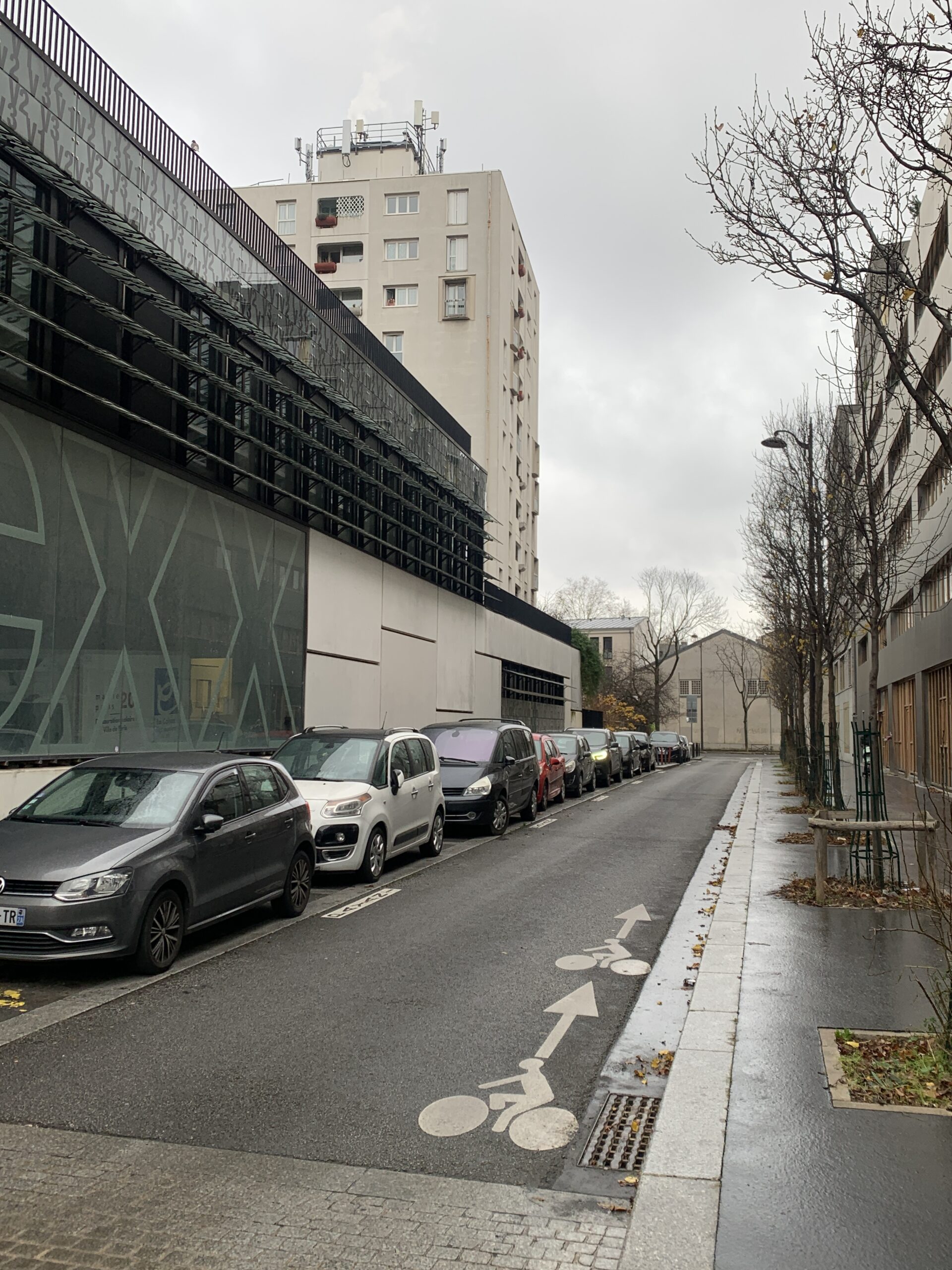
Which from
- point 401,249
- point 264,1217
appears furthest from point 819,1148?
point 401,249

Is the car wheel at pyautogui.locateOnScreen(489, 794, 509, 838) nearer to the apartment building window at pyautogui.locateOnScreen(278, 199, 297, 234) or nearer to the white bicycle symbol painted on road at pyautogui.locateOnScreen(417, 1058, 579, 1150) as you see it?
the white bicycle symbol painted on road at pyautogui.locateOnScreen(417, 1058, 579, 1150)

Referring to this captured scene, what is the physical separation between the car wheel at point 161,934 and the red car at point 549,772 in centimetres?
1344

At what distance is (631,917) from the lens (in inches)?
396

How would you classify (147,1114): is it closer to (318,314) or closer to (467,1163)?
(467,1163)

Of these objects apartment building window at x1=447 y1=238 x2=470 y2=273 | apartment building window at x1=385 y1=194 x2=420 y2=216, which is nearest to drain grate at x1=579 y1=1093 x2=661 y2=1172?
apartment building window at x1=447 y1=238 x2=470 y2=273

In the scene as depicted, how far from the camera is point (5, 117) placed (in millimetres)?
12859

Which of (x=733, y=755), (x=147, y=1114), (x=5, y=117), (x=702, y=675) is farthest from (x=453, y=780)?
(x=702, y=675)

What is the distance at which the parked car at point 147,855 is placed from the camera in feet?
23.7

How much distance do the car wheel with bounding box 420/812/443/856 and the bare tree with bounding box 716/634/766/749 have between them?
76253 millimetres

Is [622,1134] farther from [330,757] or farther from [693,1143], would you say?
[330,757]

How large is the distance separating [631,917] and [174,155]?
1423 cm

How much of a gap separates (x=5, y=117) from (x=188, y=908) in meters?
10.1

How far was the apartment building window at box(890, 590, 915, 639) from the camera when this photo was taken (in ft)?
108

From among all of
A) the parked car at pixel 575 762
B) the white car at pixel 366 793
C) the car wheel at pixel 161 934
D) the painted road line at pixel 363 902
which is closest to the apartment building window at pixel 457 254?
the parked car at pixel 575 762
